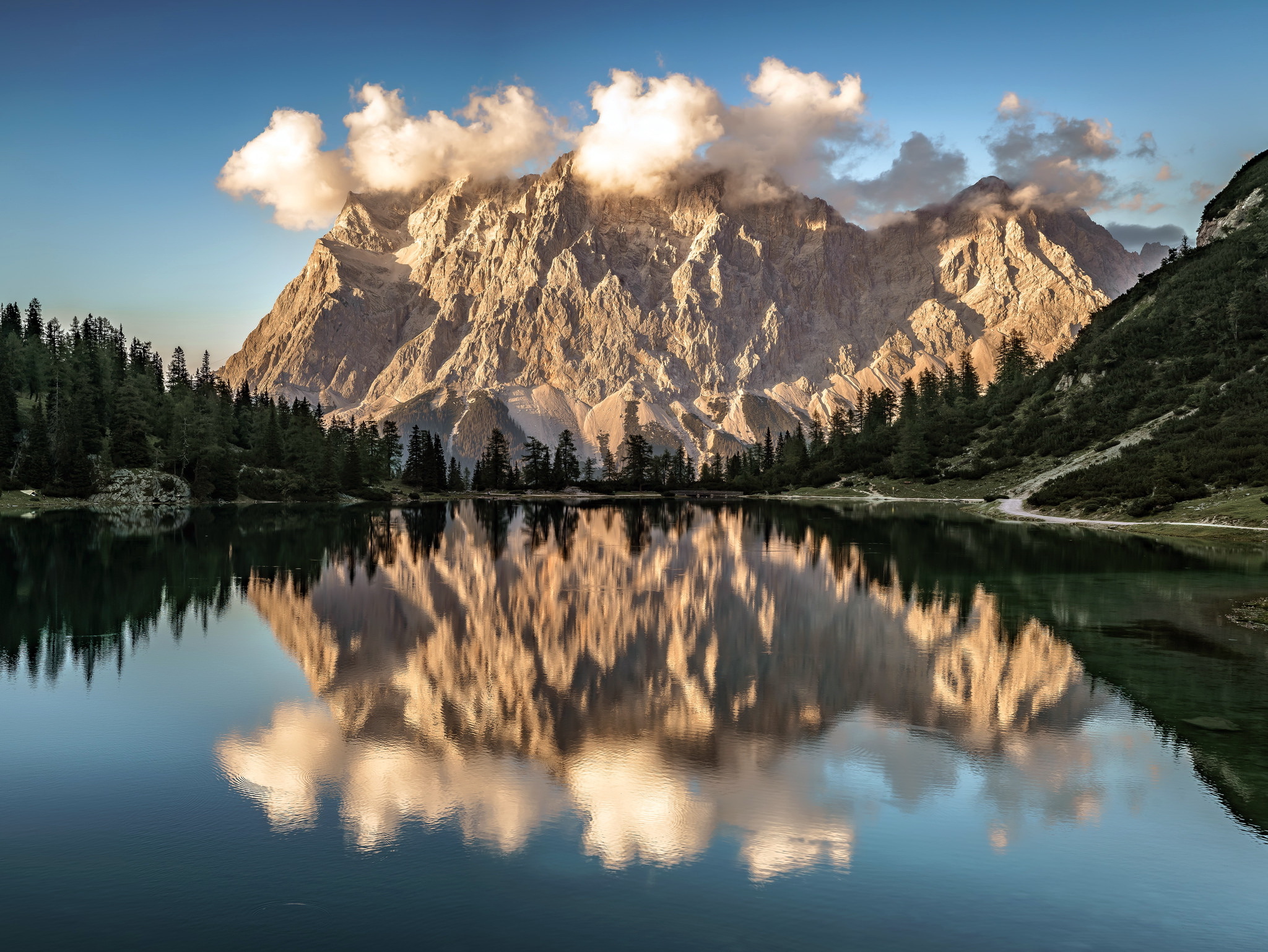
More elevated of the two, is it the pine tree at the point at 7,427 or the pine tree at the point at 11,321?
the pine tree at the point at 11,321

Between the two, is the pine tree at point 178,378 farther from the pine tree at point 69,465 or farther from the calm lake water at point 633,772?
the calm lake water at point 633,772

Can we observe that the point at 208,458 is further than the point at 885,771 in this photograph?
Yes

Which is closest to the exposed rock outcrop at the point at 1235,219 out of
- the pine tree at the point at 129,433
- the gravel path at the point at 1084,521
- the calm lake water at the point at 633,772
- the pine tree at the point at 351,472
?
the gravel path at the point at 1084,521

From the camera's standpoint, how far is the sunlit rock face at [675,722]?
46.9 ft

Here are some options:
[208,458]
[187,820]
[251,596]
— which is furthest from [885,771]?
[208,458]

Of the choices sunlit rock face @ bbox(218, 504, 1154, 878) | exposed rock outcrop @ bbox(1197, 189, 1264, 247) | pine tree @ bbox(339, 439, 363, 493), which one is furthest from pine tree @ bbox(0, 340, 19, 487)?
exposed rock outcrop @ bbox(1197, 189, 1264, 247)

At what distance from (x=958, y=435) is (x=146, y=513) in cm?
14498

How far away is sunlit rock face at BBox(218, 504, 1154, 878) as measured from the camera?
1430 cm

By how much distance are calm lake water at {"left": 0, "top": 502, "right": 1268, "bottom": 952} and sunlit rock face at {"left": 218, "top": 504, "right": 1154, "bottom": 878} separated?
0.37 feet

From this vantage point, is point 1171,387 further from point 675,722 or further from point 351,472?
point 351,472

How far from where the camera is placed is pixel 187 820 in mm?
13977

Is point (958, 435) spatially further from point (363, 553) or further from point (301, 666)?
point (301, 666)

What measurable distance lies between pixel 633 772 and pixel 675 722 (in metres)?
3.31

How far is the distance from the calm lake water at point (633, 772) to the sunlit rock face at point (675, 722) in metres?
0.11
